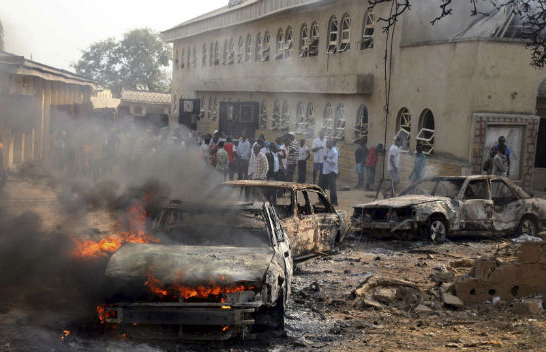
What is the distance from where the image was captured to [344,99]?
26.4 metres

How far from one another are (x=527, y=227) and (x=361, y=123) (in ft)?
39.2

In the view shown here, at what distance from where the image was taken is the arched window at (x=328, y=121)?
27.4 meters

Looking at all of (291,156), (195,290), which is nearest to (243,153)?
(291,156)

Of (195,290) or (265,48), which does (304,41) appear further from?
(195,290)

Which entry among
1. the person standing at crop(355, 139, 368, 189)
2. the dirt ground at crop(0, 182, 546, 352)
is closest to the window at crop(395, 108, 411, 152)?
the person standing at crop(355, 139, 368, 189)

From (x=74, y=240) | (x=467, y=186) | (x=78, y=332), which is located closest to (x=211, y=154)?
(x=467, y=186)

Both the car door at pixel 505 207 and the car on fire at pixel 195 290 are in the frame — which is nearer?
the car on fire at pixel 195 290

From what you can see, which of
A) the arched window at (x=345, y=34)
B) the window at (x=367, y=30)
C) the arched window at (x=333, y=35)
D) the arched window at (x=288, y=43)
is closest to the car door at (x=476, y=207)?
the window at (x=367, y=30)

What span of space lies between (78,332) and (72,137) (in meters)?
19.7

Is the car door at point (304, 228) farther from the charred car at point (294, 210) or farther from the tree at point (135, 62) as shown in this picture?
the tree at point (135, 62)

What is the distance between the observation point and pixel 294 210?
994cm

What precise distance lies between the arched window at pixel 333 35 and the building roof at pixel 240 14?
1034 millimetres

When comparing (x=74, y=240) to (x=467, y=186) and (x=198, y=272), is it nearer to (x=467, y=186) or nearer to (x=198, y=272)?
(x=198, y=272)

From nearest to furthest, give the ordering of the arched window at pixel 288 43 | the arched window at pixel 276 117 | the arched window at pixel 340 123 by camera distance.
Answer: the arched window at pixel 340 123
the arched window at pixel 288 43
the arched window at pixel 276 117
